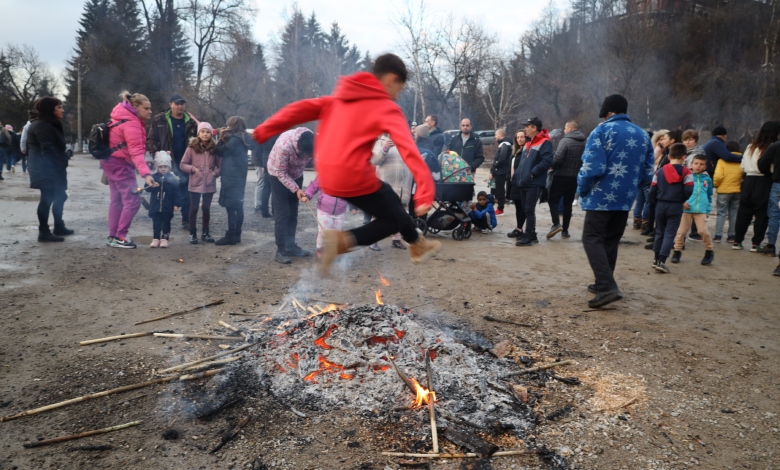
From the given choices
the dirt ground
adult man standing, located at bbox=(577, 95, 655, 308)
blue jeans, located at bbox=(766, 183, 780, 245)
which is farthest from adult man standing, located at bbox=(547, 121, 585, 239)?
adult man standing, located at bbox=(577, 95, 655, 308)

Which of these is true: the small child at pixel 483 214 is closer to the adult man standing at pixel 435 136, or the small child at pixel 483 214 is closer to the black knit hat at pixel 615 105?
the adult man standing at pixel 435 136

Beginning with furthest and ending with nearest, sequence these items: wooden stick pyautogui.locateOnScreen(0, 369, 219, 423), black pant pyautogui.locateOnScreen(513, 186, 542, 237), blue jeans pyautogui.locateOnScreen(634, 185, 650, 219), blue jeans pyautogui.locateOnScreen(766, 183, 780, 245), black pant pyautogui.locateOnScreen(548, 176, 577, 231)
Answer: blue jeans pyautogui.locateOnScreen(634, 185, 650, 219) → black pant pyautogui.locateOnScreen(548, 176, 577, 231) → black pant pyautogui.locateOnScreen(513, 186, 542, 237) → blue jeans pyautogui.locateOnScreen(766, 183, 780, 245) → wooden stick pyautogui.locateOnScreen(0, 369, 219, 423)

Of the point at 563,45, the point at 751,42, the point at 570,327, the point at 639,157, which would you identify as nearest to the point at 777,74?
the point at 751,42

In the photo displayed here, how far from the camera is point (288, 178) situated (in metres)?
6.86

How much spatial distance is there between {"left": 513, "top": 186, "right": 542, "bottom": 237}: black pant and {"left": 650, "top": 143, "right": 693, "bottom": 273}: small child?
6.76ft

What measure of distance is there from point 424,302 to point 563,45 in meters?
41.6

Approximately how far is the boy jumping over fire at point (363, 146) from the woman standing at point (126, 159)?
434 cm

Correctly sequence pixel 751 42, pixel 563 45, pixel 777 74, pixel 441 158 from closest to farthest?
pixel 441 158 → pixel 777 74 → pixel 751 42 → pixel 563 45

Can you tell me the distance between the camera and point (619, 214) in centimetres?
574

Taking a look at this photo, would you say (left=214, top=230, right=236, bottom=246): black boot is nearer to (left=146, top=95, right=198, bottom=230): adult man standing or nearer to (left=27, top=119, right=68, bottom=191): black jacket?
(left=146, top=95, right=198, bottom=230): adult man standing

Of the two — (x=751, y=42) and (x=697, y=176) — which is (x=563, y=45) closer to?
(x=751, y=42)

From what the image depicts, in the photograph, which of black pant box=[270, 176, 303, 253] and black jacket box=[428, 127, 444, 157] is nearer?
black pant box=[270, 176, 303, 253]

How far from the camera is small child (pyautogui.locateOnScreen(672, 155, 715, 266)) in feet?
25.0

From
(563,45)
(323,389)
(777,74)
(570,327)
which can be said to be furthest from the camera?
(563,45)
